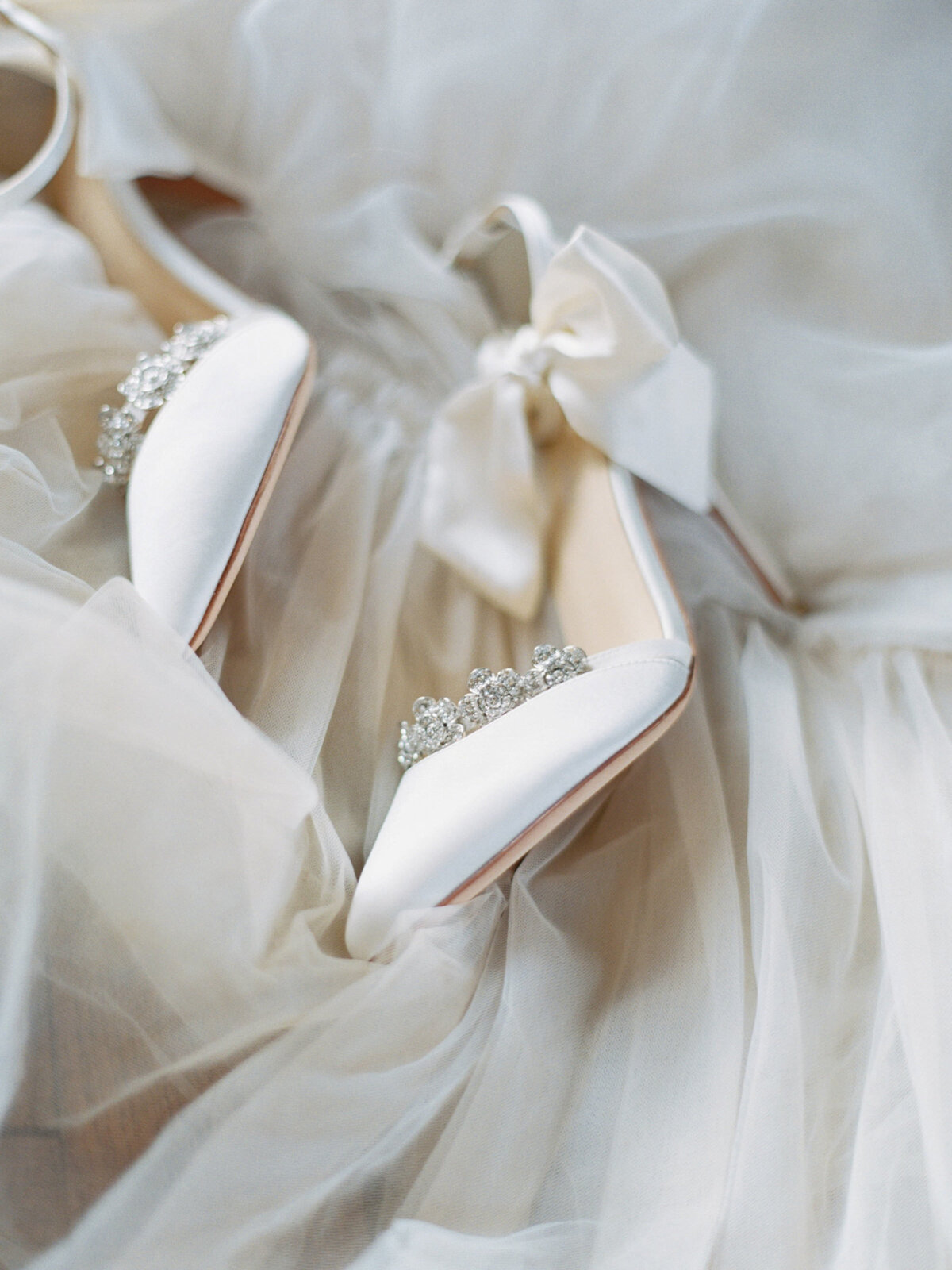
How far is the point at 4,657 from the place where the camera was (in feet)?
1.45

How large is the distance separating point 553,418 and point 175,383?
27 cm

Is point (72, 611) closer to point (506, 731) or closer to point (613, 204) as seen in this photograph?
point (506, 731)

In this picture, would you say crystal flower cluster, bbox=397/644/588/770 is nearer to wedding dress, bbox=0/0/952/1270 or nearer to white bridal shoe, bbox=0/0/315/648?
wedding dress, bbox=0/0/952/1270

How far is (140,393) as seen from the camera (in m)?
0.64

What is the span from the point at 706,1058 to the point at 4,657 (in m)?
0.41

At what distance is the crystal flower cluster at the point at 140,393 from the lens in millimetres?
632

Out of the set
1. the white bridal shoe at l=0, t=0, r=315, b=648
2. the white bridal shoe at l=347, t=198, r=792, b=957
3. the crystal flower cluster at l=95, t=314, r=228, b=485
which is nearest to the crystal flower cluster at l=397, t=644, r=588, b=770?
the white bridal shoe at l=347, t=198, r=792, b=957

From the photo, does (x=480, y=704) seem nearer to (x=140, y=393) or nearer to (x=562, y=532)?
(x=562, y=532)

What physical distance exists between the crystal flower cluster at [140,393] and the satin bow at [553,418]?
0.17 meters

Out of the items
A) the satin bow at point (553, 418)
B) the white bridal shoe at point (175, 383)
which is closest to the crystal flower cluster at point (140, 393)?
the white bridal shoe at point (175, 383)

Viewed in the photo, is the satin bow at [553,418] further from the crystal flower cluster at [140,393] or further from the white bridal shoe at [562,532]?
the crystal flower cluster at [140,393]

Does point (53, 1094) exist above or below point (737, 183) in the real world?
below

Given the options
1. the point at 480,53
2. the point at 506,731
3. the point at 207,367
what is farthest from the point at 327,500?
the point at 480,53

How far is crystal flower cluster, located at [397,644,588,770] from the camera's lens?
23.6 inches
